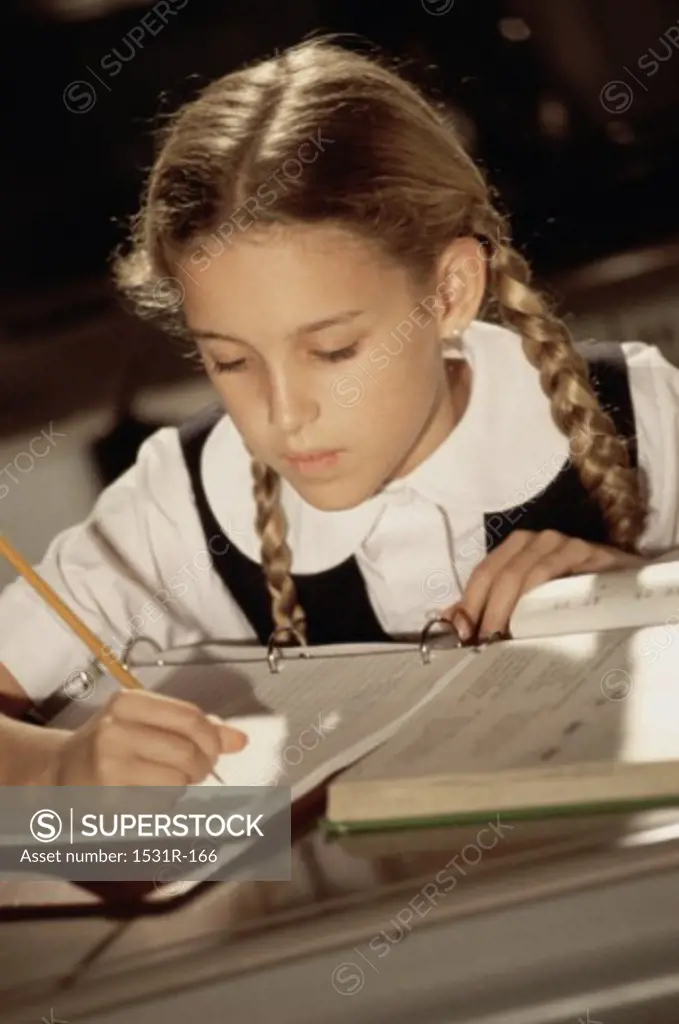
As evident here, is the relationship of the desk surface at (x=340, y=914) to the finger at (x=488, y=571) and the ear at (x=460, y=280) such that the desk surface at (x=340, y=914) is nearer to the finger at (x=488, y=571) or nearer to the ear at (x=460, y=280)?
the finger at (x=488, y=571)

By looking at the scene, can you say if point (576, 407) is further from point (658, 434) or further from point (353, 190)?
point (353, 190)

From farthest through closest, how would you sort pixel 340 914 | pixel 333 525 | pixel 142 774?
pixel 333 525
pixel 142 774
pixel 340 914

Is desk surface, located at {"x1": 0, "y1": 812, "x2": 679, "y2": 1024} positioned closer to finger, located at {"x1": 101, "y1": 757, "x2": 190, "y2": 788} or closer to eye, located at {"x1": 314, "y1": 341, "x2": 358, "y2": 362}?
finger, located at {"x1": 101, "y1": 757, "x2": 190, "y2": 788}

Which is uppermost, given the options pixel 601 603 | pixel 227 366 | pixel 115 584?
pixel 227 366

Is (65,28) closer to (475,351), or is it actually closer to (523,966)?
(475,351)

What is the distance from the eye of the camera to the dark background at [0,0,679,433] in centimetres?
87

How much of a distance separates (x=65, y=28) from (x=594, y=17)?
0.37 m

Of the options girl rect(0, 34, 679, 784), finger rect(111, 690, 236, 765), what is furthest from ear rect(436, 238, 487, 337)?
finger rect(111, 690, 236, 765)

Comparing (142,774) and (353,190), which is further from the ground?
(353,190)

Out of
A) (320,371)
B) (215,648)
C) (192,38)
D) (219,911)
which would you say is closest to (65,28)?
(192,38)

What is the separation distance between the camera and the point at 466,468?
0.93 m

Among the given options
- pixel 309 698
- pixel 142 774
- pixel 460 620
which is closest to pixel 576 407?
pixel 460 620

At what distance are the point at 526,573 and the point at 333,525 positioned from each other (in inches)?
5.7

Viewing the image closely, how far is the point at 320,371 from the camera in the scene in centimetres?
88
